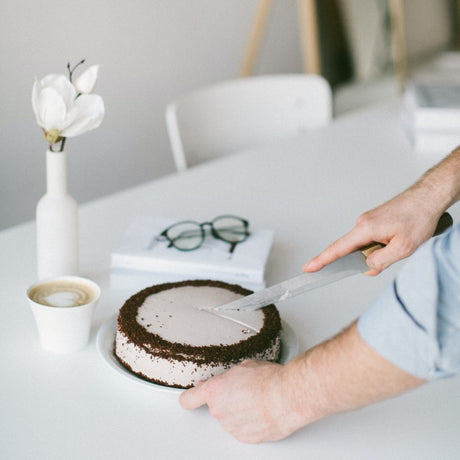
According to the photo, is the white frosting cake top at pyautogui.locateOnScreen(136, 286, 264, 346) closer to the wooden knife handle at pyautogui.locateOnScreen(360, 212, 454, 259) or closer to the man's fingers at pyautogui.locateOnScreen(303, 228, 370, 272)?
the man's fingers at pyautogui.locateOnScreen(303, 228, 370, 272)

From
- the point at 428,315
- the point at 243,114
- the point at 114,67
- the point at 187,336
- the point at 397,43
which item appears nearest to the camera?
the point at 428,315

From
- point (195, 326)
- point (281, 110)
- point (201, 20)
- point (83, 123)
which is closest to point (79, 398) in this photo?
point (195, 326)

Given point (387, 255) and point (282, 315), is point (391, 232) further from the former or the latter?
point (282, 315)

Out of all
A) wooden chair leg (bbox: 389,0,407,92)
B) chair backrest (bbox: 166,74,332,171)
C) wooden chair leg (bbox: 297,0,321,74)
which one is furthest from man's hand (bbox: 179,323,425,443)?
wooden chair leg (bbox: 389,0,407,92)

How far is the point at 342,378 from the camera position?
866mm

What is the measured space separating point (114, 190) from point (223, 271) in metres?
1.78

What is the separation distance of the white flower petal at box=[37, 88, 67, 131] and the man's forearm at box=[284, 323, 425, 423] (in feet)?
1.76

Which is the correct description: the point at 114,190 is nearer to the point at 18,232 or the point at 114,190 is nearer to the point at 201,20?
the point at 201,20

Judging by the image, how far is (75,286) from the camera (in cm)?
116

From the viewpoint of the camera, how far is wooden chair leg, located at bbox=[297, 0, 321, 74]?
310cm

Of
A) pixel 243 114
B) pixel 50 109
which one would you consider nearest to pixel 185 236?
pixel 50 109

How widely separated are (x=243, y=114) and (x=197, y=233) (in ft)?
3.37

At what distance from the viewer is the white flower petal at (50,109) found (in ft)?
3.78

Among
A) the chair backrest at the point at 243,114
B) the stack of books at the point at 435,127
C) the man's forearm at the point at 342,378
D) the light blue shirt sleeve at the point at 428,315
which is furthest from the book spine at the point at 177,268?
the stack of books at the point at 435,127
